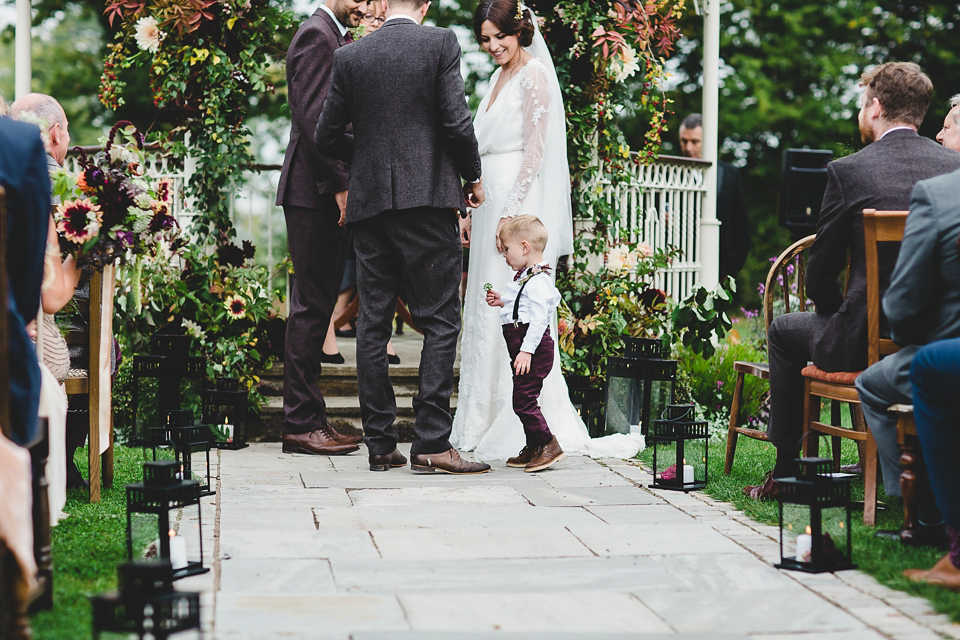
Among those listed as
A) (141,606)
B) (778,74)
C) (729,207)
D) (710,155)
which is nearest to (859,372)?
(141,606)

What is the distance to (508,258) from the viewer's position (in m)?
4.68

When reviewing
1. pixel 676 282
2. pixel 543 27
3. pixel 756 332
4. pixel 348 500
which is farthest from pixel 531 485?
pixel 756 332

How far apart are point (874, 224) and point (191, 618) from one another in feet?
7.84

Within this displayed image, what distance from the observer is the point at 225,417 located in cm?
554

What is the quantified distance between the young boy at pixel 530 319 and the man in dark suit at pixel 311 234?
0.87 meters

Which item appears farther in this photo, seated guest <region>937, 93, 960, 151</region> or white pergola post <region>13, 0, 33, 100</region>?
white pergola post <region>13, 0, 33, 100</region>

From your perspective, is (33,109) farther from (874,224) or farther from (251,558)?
(874,224)

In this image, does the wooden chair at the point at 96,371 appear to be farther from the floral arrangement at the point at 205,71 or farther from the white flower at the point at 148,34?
the white flower at the point at 148,34

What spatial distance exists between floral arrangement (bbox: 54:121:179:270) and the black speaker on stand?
610 cm

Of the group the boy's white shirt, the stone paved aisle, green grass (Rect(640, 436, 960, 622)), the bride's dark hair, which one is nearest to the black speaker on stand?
Result: green grass (Rect(640, 436, 960, 622))

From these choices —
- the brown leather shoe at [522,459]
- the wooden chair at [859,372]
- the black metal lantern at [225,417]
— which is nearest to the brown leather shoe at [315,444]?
the black metal lantern at [225,417]

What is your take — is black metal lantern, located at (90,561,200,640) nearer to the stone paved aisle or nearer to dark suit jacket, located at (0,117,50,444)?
the stone paved aisle

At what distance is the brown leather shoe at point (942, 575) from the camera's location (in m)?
2.81

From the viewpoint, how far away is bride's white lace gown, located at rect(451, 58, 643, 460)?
5.11 m
